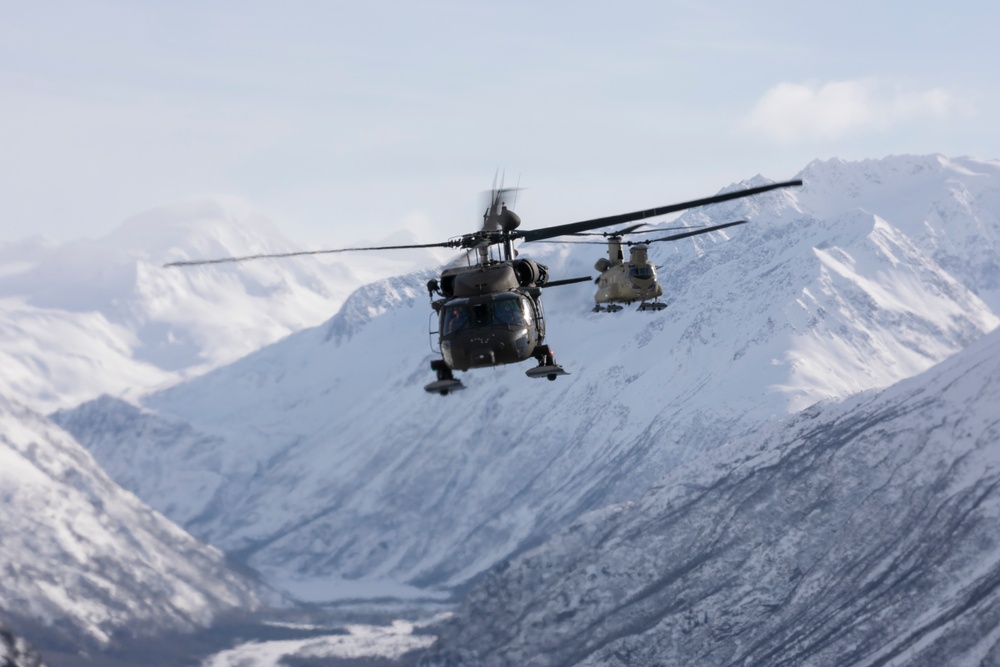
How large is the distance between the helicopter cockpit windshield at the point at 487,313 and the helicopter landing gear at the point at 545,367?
2.56 meters

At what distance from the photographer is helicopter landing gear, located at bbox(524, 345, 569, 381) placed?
90.5 meters

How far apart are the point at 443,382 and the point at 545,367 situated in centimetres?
611

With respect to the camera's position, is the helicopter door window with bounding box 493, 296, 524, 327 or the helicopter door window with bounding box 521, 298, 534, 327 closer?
the helicopter door window with bounding box 493, 296, 524, 327

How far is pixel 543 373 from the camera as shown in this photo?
91.1 metres

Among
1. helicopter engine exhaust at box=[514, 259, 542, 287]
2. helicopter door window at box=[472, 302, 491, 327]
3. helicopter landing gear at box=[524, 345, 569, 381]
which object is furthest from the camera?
helicopter engine exhaust at box=[514, 259, 542, 287]

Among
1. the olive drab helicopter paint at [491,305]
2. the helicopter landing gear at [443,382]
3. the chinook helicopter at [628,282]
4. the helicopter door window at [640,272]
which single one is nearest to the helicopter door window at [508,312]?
the olive drab helicopter paint at [491,305]

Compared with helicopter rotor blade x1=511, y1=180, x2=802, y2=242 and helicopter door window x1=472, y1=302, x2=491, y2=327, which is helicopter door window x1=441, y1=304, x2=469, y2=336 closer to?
helicopter door window x1=472, y1=302, x2=491, y2=327

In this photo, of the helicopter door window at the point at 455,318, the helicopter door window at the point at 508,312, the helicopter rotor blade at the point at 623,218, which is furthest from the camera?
the helicopter door window at the point at 455,318

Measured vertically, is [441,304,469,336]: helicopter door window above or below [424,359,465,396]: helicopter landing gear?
above

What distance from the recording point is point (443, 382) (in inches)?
3649

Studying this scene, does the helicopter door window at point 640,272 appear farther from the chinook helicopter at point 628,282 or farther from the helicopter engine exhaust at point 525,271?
the helicopter engine exhaust at point 525,271

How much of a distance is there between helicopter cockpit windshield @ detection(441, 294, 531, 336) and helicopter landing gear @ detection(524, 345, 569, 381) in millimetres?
2562

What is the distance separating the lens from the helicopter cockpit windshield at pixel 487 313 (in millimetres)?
91312

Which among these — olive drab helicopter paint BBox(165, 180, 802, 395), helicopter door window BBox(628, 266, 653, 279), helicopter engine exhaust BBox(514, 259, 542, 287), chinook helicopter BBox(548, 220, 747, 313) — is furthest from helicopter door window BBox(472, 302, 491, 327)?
helicopter door window BBox(628, 266, 653, 279)
